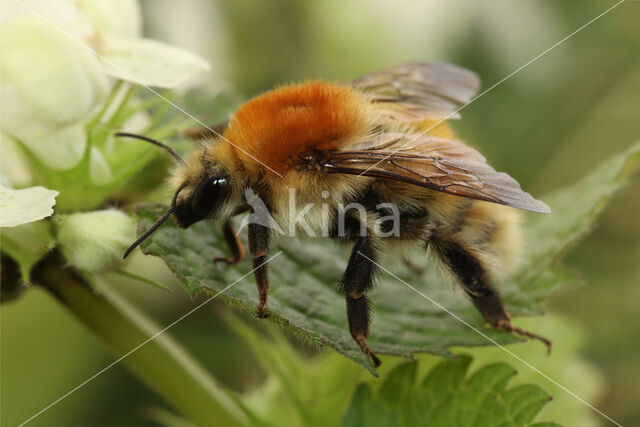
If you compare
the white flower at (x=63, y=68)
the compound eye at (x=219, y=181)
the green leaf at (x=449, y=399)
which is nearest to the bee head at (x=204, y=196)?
the compound eye at (x=219, y=181)

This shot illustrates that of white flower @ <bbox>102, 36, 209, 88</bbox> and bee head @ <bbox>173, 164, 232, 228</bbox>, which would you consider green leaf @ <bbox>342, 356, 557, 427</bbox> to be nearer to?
bee head @ <bbox>173, 164, 232, 228</bbox>

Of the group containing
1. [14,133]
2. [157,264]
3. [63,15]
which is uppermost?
[63,15]

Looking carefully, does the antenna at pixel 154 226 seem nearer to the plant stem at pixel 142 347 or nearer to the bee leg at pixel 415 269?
the plant stem at pixel 142 347

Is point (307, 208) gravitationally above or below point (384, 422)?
above

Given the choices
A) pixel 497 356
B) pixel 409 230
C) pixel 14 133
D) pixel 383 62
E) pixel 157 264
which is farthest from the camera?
pixel 383 62

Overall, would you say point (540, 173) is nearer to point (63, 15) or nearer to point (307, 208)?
point (307, 208)

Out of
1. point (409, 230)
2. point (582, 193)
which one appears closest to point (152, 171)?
point (409, 230)
